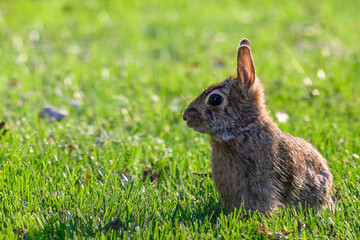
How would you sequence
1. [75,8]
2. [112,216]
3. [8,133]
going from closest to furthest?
[112,216]
[8,133]
[75,8]

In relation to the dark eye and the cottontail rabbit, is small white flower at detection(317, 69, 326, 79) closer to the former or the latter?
the cottontail rabbit

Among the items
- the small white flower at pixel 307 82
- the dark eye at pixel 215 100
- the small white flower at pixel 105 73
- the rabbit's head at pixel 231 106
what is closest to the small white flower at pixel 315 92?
the small white flower at pixel 307 82

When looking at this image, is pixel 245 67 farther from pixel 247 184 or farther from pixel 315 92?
pixel 315 92

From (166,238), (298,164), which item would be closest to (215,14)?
(298,164)

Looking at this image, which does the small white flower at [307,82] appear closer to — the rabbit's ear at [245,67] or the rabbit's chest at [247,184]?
the rabbit's ear at [245,67]

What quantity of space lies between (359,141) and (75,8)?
8.29m

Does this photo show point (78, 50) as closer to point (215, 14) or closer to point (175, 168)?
point (215, 14)

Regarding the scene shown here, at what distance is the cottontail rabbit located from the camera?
3.80 meters

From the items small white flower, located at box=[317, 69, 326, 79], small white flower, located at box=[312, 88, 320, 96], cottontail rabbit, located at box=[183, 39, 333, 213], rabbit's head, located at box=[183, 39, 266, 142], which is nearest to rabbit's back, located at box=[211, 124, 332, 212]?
cottontail rabbit, located at box=[183, 39, 333, 213]

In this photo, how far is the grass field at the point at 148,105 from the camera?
369cm

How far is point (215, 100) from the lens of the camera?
13.0 feet

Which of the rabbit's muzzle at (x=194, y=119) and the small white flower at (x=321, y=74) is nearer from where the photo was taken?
the rabbit's muzzle at (x=194, y=119)

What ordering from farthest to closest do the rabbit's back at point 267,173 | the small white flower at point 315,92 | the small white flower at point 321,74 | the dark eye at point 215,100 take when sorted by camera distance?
the small white flower at point 321,74, the small white flower at point 315,92, the dark eye at point 215,100, the rabbit's back at point 267,173

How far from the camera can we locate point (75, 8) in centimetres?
1162
